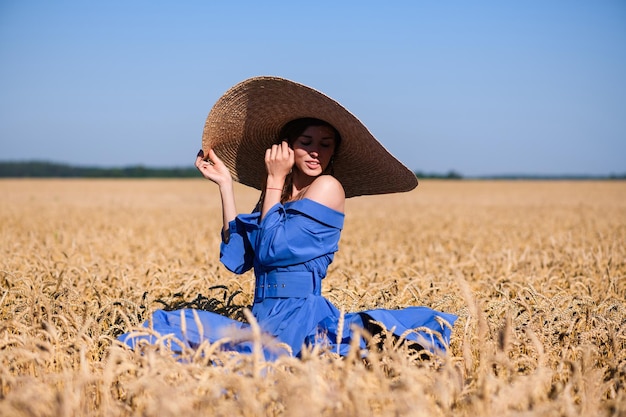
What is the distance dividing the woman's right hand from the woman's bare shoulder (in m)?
0.59

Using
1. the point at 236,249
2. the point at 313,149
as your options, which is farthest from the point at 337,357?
the point at 313,149

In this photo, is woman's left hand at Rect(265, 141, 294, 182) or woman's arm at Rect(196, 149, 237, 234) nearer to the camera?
woman's left hand at Rect(265, 141, 294, 182)

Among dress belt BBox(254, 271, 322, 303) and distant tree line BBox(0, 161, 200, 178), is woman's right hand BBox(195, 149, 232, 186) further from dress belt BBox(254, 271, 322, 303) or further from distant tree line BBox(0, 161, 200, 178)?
distant tree line BBox(0, 161, 200, 178)

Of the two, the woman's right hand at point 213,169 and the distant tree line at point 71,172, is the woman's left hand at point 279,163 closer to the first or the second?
the woman's right hand at point 213,169

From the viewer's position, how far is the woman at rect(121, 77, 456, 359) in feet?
10.8

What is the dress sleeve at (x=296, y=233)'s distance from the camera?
3330 mm

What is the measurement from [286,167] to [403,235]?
8.26m

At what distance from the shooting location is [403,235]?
1155 cm

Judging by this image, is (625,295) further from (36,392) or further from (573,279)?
(36,392)

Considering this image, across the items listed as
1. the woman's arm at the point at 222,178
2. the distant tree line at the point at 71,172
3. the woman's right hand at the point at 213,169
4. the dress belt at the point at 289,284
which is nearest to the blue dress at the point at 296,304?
Result: the dress belt at the point at 289,284

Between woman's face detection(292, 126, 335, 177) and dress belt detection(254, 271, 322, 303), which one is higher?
woman's face detection(292, 126, 335, 177)

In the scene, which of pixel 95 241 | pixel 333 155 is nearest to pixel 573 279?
pixel 333 155

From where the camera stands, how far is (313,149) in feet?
12.0

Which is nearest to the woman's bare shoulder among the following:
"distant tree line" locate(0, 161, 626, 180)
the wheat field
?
the wheat field
